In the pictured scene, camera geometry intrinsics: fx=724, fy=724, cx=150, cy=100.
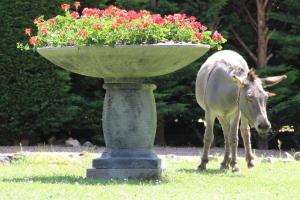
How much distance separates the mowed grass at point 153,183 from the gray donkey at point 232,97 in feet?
1.63

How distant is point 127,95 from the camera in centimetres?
958

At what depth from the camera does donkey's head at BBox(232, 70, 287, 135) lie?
9.41 m

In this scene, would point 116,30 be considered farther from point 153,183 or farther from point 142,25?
point 153,183

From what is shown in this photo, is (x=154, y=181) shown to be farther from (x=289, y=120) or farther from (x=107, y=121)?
(x=289, y=120)

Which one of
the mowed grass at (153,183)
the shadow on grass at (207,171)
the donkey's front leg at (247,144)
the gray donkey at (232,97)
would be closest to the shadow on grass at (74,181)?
the mowed grass at (153,183)

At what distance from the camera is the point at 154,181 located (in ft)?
30.5

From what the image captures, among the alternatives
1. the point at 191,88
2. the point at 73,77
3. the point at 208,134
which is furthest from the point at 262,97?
the point at 73,77

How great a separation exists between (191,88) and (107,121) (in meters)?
6.28

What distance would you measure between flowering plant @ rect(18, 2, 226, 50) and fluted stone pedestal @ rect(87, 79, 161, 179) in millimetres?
852

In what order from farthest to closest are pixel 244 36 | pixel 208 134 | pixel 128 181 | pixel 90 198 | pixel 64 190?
pixel 244 36
pixel 208 134
pixel 128 181
pixel 64 190
pixel 90 198

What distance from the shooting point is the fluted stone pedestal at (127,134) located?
9414mm

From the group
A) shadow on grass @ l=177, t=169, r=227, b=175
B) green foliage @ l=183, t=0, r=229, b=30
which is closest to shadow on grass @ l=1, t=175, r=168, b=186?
shadow on grass @ l=177, t=169, r=227, b=175

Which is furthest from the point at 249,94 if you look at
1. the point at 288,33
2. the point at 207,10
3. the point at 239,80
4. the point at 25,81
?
the point at 25,81

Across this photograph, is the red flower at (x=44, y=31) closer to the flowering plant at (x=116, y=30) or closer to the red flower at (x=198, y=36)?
the flowering plant at (x=116, y=30)
